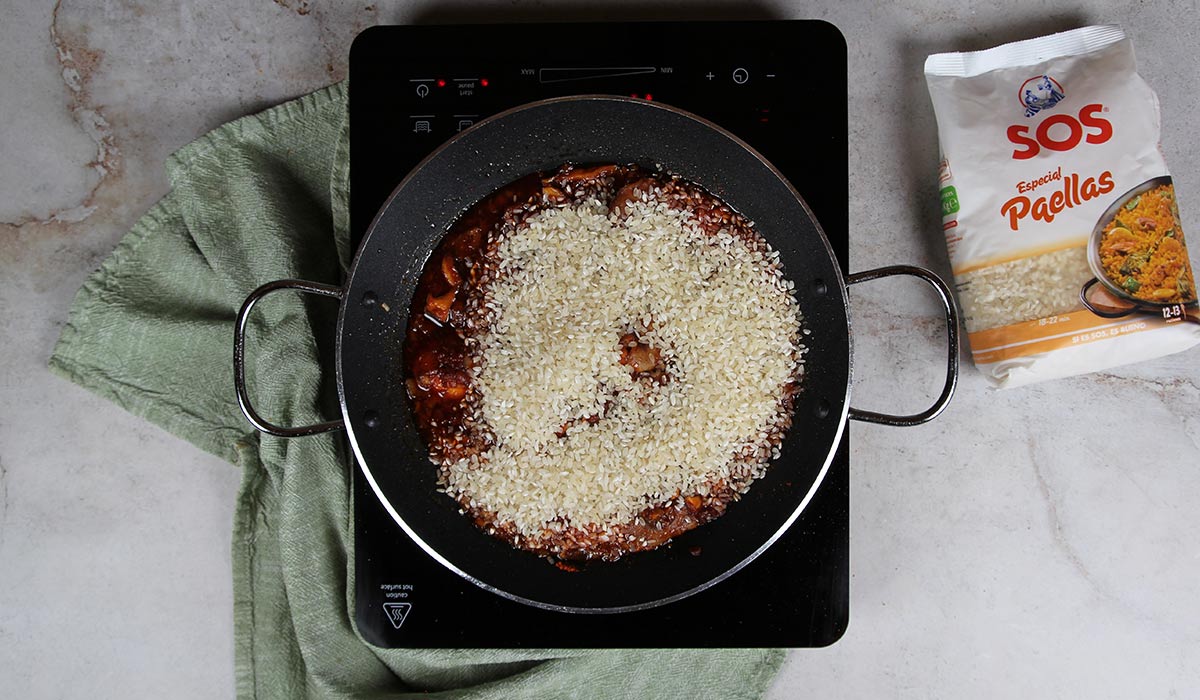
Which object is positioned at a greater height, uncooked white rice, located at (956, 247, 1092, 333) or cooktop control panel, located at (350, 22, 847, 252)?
cooktop control panel, located at (350, 22, 847, 252)

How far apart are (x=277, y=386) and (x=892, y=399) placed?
705mm

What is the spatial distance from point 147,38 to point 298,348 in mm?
418

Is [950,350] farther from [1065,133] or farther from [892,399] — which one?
[1065,133]

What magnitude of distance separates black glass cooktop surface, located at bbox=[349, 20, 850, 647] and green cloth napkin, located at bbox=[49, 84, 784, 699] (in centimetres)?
7

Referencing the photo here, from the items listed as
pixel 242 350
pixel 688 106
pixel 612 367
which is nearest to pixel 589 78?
pixel 688 106

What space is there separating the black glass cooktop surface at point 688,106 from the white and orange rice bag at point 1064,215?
150 millimetres

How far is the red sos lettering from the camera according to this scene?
2.91 ft

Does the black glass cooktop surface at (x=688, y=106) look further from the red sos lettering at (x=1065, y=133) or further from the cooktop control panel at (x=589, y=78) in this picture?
the red sos lettering at (x=1065, y=133)

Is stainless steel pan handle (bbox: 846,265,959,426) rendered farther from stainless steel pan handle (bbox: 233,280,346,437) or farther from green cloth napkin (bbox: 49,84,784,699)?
stainless steel pan handle (bbox: 233,280,346,437)

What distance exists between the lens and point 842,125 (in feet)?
2.97

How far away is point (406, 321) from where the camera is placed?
90 centimetres

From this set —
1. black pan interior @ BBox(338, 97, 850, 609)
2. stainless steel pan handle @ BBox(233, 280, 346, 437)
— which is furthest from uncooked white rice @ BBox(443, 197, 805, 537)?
stainless steel pan handle @ BBox(233, 280, 346, 437)

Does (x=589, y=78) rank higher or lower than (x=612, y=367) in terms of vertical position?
higher

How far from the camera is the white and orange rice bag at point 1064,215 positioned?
88cm
